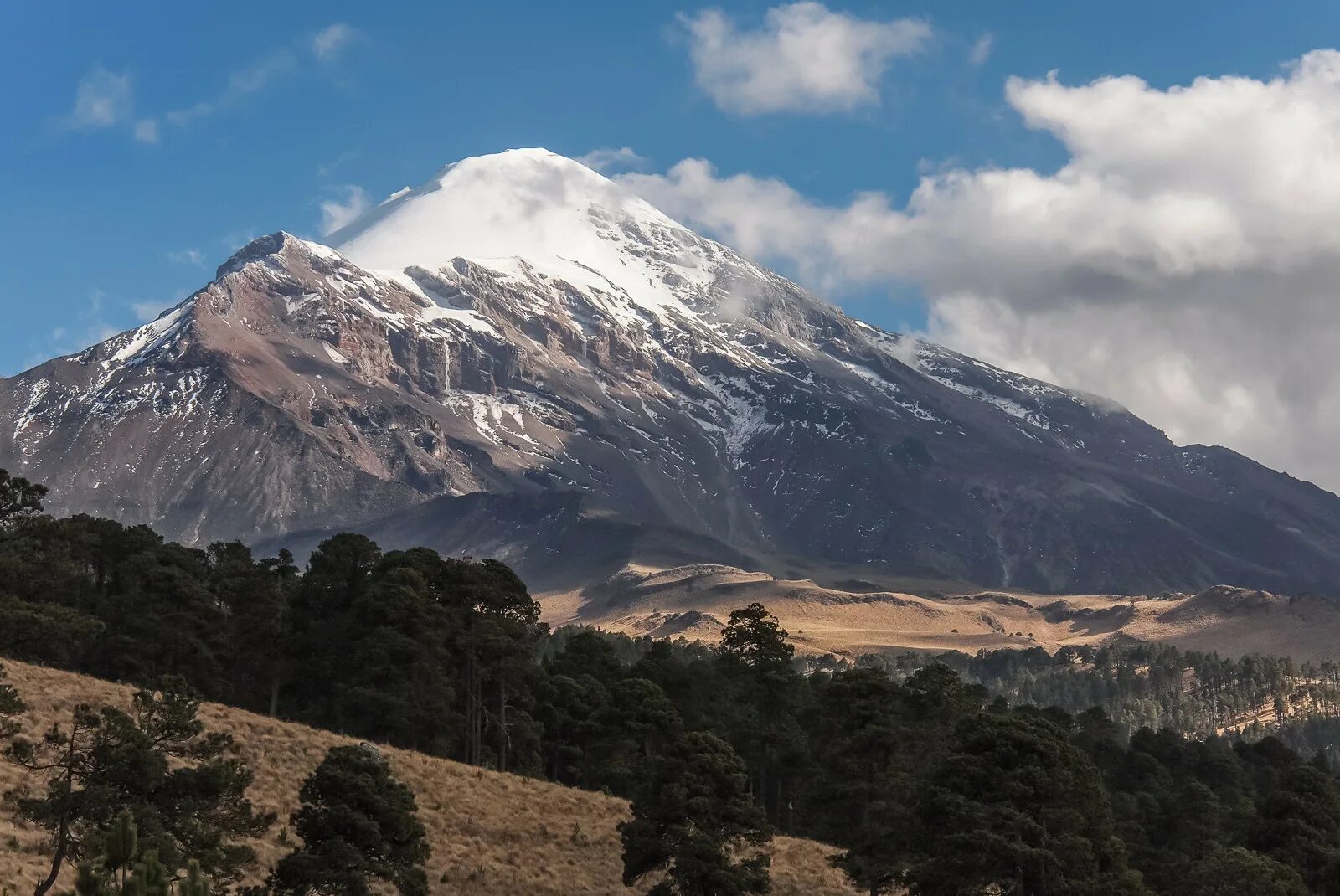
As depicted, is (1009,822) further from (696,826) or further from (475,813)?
(475,813)

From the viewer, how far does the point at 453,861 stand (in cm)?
6838

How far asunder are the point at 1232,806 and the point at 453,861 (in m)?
60.7

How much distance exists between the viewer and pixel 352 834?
54781 millimetres

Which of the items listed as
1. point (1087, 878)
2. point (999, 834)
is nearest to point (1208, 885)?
point (1087, 878)

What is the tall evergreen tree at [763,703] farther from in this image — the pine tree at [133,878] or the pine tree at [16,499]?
the pine tree at [133,878]

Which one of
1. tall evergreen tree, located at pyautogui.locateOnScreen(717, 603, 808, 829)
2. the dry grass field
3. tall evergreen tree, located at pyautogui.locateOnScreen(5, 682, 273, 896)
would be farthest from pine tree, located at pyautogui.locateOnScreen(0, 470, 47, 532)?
tall evergreen tree, located at pyautogui.locateOnScreen(5, 682, 273, 896)

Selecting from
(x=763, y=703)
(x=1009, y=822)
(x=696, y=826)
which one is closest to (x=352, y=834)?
(x=696, y=826)

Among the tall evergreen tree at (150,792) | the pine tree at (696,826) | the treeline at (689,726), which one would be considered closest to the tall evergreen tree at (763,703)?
the treeline at (689,726)

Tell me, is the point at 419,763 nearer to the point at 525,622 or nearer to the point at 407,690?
the point at 407,690

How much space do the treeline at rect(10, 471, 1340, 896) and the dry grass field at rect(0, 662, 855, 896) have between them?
295 centimetres

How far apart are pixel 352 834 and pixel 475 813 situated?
20.1 meters

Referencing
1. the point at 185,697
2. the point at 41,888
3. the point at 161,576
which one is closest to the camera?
the point at 41,888

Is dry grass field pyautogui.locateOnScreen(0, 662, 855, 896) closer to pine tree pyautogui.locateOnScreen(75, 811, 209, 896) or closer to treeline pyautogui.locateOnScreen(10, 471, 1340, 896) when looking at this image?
treeline pyautogui.locateOnScreen(10, 471, 1340, 896)

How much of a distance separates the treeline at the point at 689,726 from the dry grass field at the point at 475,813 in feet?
9.67
